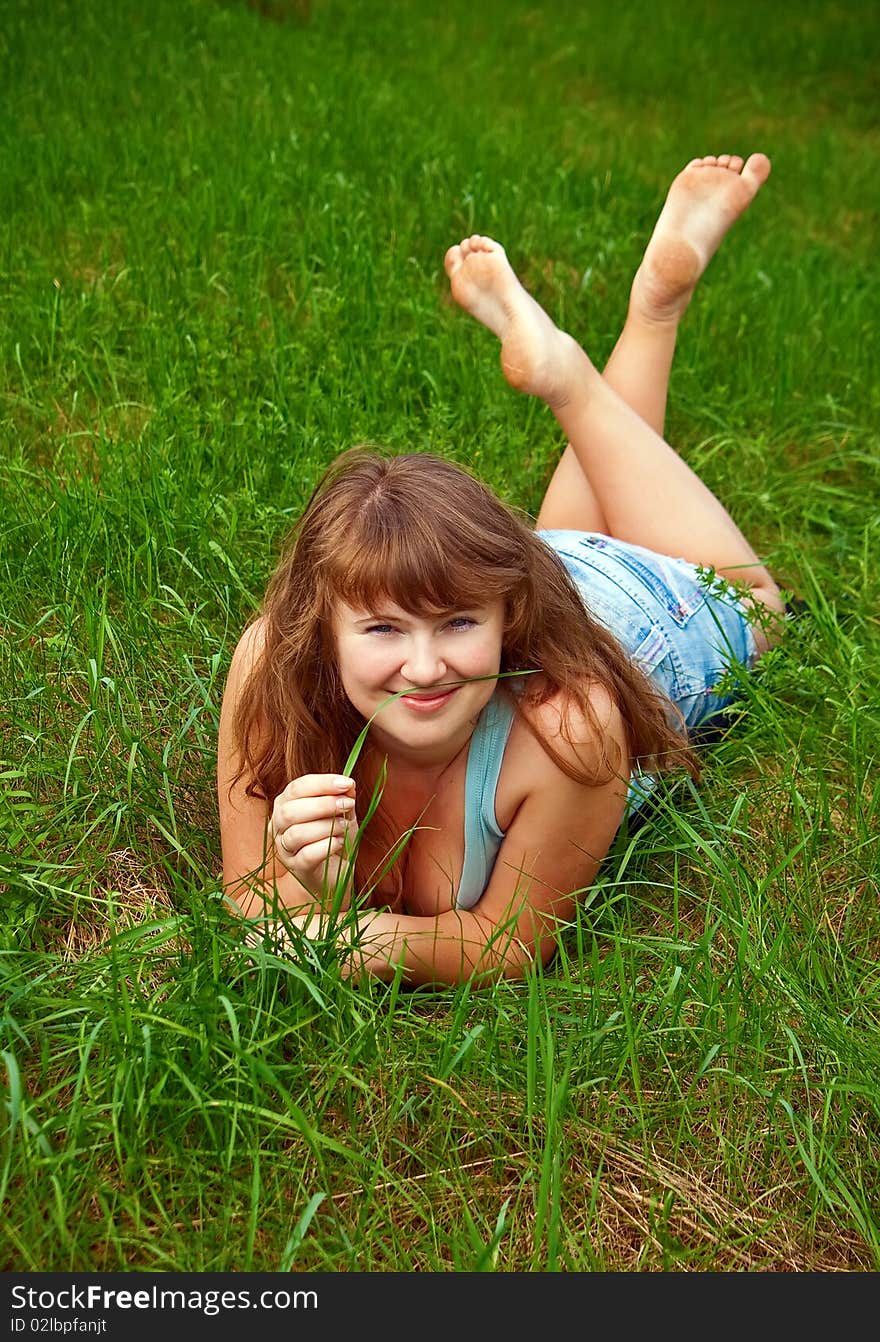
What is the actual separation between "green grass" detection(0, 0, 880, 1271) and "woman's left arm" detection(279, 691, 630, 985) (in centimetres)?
7

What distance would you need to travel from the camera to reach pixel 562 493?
329 centimetres

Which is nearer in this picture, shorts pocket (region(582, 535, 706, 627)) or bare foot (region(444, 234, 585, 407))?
shorts pocket (region(582, 535, 706, 627))

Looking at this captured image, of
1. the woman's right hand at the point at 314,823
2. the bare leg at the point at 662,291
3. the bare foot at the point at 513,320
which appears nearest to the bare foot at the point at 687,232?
the bare leg at the point at 662,291

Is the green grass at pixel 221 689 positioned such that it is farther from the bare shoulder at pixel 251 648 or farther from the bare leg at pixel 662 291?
the bare leg at pixel 662 291

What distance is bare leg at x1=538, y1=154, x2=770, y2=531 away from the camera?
10.8 feet

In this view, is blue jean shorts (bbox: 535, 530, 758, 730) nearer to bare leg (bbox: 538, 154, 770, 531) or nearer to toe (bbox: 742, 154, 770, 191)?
bare leg (bbox: 538, 154, 770, 531)

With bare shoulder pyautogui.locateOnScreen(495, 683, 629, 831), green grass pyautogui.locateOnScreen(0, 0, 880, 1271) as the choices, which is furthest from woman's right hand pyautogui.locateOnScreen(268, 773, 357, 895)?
bare shoulder pyautogui.locateOnScreen(495, 683, 629, 831)

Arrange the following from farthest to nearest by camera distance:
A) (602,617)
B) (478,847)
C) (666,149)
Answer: (666,149) → (602,617) → (478,847)

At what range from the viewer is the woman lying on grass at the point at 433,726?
81.0 inches

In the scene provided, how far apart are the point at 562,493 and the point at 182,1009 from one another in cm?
181

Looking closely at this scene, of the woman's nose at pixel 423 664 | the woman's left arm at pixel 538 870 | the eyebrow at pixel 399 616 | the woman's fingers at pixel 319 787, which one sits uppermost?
the eyebrow at pixel 399 616

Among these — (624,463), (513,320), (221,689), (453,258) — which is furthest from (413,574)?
(453,258)
